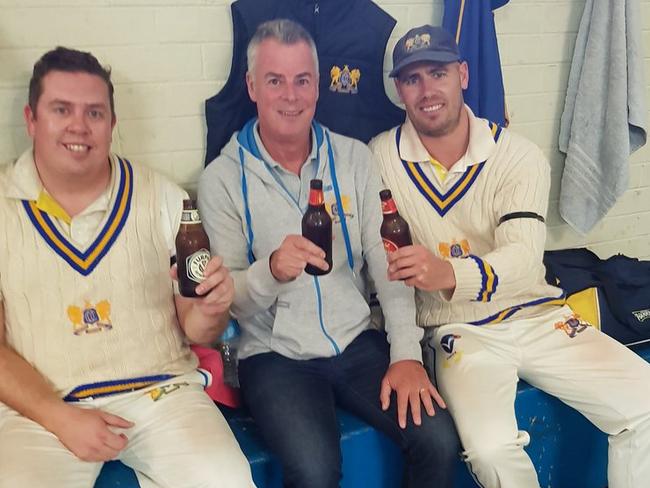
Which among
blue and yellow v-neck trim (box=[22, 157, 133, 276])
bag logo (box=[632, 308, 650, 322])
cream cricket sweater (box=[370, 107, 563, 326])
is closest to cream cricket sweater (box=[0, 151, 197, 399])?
blue and yellow v-neck trim (box=[22, 157, 133, 276])

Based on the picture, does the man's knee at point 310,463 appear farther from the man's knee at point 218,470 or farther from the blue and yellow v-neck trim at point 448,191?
the blue and yellow v-neck trim at point 448,191

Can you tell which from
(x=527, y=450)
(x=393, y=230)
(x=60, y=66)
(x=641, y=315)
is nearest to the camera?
(x=60, y=66)

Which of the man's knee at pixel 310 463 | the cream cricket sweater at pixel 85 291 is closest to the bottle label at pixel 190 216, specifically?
the cream cricket sweater at pixel 85 291

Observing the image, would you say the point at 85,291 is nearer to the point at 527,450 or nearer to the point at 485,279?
the point at 485,279

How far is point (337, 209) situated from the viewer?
6.29ft

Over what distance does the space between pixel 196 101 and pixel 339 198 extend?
55 centimetres

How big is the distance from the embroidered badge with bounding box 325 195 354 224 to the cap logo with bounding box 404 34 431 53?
0.49 metres

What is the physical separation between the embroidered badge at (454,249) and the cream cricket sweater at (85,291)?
2.66ft

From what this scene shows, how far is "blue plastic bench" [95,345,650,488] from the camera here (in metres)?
1.69

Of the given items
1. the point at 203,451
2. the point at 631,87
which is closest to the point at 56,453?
the point at 203,451

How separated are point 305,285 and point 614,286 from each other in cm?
114

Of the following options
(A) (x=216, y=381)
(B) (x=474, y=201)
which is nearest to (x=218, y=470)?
(A) (x=216, y=381)

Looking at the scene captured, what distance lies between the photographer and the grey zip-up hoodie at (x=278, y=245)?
1841mm

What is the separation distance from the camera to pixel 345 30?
7.01 ft
